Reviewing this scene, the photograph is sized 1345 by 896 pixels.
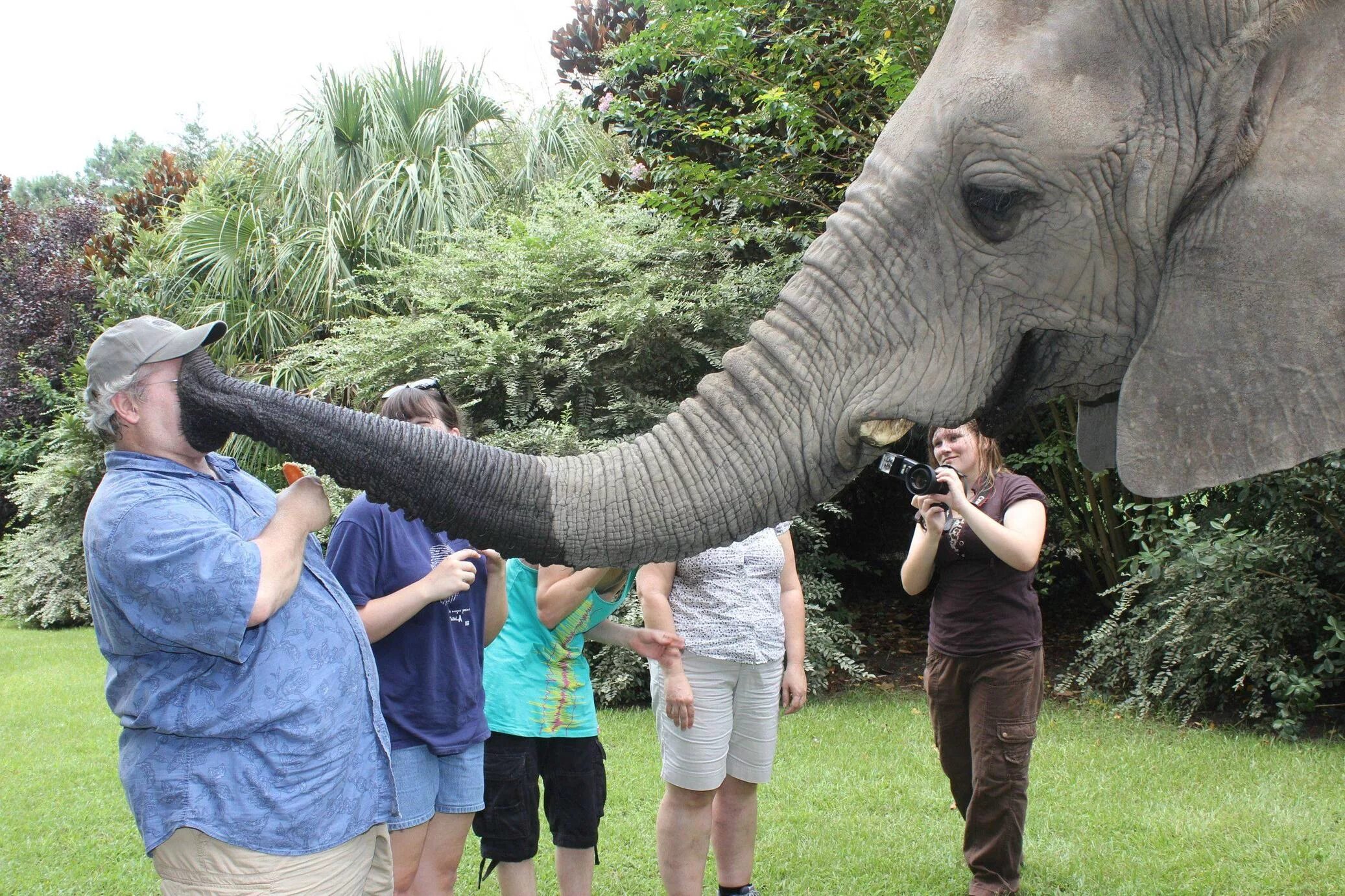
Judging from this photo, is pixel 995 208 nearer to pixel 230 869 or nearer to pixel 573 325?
pixel 230 869

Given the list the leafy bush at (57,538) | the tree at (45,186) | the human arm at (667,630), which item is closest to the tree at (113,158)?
the tree at (45,186)

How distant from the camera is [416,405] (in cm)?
360

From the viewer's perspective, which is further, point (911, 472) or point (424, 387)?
point (424, 387)

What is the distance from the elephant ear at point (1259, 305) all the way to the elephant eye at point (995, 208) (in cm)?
29

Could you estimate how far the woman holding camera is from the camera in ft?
15.1

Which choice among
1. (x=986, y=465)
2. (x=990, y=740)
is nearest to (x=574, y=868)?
(x=990, y=740)

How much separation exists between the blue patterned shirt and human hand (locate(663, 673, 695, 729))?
1670 millimetres

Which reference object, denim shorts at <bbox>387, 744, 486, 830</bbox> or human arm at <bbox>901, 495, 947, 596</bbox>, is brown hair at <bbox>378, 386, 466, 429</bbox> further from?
human arm at <bbox>901, 495, 947, 596</bbox>

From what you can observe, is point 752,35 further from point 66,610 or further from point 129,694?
point 66,610

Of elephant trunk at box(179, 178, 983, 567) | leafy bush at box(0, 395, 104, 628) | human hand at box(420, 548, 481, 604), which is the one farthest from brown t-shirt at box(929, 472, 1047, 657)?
leafy bush at box(0, 395, 104, 628)

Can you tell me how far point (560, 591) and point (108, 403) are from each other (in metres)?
1.76

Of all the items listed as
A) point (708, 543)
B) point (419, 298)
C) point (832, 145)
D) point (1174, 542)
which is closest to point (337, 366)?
point (419, 298)

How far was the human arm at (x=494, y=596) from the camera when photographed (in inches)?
152

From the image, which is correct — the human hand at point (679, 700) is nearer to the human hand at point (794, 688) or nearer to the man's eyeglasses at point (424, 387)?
the human hand at point (794, 688)
